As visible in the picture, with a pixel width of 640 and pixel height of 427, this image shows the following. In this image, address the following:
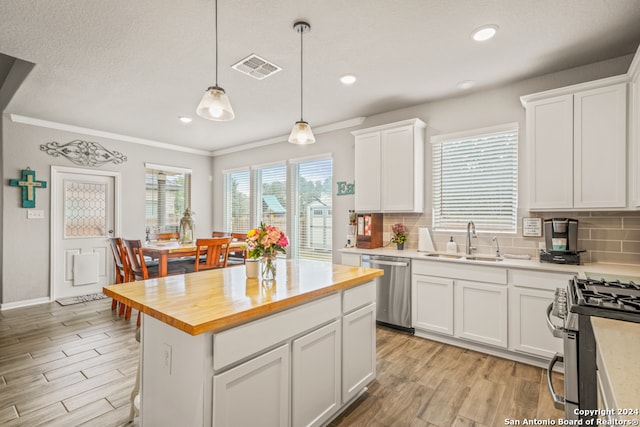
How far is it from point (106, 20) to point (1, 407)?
110 inches

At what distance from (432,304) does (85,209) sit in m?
5.42

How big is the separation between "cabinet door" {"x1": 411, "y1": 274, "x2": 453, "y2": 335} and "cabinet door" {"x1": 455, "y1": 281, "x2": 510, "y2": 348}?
0.26ft

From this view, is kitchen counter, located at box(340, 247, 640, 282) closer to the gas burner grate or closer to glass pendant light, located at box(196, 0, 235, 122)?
the gas burner grate

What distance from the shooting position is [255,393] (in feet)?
4.90

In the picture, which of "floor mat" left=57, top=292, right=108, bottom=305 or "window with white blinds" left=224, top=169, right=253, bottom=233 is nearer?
"floor mat" left=57, top=292, right=108, bottom=305

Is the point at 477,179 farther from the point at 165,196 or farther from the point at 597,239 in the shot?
the point at 165,196

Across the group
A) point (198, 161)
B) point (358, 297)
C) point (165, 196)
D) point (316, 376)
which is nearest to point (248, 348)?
point (316, 376)

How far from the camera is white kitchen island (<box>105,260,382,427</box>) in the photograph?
1.34 meters

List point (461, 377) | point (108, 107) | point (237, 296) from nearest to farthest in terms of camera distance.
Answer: point (237, 296)
point (461, 377)
point (108, 107)

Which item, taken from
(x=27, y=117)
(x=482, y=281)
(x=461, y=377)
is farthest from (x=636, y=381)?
(x=27, y=117)

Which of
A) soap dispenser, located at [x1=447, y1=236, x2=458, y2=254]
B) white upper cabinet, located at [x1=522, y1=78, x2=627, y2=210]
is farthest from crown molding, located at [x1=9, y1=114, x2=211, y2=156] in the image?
white upper cabinet, located at [x1=522, y1=78, x2=627, y2=210]

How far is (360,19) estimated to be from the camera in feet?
7.37

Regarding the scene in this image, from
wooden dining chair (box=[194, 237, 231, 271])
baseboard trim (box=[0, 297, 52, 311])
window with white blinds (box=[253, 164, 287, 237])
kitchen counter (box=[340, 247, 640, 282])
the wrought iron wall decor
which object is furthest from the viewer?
window with white blinds (box=[253, 164, 287, 237])

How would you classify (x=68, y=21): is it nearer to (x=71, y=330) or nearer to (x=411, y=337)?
(x=71, y=330)
